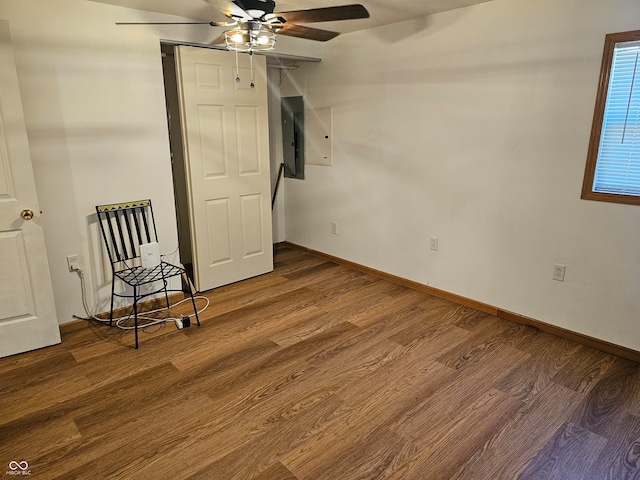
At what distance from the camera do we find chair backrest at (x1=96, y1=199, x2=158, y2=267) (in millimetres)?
3102

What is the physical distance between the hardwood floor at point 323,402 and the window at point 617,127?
1.09m

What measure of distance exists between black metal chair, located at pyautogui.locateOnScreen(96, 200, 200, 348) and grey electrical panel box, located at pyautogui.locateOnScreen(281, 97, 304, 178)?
1924mm

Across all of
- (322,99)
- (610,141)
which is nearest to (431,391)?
(610,141)

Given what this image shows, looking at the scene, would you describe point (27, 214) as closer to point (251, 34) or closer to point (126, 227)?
point (126, 227)

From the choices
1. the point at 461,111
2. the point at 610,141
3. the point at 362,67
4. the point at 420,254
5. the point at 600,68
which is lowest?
the point at 420,254

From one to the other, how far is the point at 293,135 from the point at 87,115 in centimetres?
225

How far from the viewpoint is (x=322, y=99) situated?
4332 millimetres

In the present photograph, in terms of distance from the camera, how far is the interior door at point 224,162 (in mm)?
3434

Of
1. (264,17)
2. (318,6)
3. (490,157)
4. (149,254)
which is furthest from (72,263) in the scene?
(490,157)

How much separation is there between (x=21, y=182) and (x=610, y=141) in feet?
11.9

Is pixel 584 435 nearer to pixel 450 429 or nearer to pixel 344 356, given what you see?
pixel 450 429

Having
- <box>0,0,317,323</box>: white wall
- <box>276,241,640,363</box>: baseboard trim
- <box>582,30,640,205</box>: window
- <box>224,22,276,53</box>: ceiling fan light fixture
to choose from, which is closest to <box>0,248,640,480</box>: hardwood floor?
<box>276,241,640,363</box>: baseboard trim

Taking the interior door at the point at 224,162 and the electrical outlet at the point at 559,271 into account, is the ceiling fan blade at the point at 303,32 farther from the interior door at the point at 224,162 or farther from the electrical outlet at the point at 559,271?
the electrical outlet at the point at 559,271

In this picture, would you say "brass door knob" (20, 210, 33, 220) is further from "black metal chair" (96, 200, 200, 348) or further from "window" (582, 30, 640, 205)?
"window" (582, 30, 640, 205)
